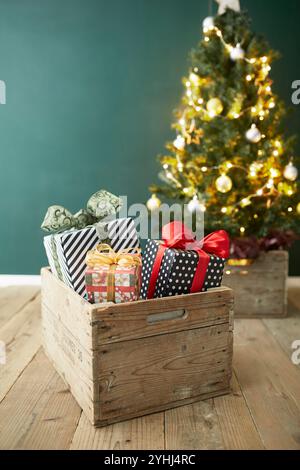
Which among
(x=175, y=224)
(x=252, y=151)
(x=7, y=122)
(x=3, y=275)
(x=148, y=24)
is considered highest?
(x=148, y=24)

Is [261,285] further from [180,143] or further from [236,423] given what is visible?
[236,423]

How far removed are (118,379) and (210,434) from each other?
307 mm

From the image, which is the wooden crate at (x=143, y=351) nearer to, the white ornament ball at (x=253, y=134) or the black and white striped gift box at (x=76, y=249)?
the black and white striped gift box at (x=76, y=249)

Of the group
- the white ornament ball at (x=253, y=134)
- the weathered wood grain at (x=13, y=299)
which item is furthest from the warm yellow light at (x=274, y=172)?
the weathered wood grain at (x=13, y=299)

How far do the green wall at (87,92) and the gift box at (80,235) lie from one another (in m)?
1.49

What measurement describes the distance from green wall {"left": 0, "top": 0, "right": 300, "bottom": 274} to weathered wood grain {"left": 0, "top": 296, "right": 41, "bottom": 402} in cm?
80

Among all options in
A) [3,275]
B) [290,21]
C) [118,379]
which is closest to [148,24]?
[290,21]

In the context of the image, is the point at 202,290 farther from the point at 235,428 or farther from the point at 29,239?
the point at 29,239

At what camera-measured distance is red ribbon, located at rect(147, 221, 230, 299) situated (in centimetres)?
144

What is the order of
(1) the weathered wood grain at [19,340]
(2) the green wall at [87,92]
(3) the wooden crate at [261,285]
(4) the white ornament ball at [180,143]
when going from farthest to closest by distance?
1. (2) the green wall at [87,92]
2. (4) the white ornament ball at [180,143]
3. (3) the wooden crate at [261,285]
4. (1) the weathered wood grain at [19,340]

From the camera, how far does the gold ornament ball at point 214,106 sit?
246 cm

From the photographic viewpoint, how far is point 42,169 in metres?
3.09

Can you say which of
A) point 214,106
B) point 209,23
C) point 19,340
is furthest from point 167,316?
point 209,23

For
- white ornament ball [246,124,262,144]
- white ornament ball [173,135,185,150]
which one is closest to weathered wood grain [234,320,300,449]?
white ornament ball [246,124,262,144]
